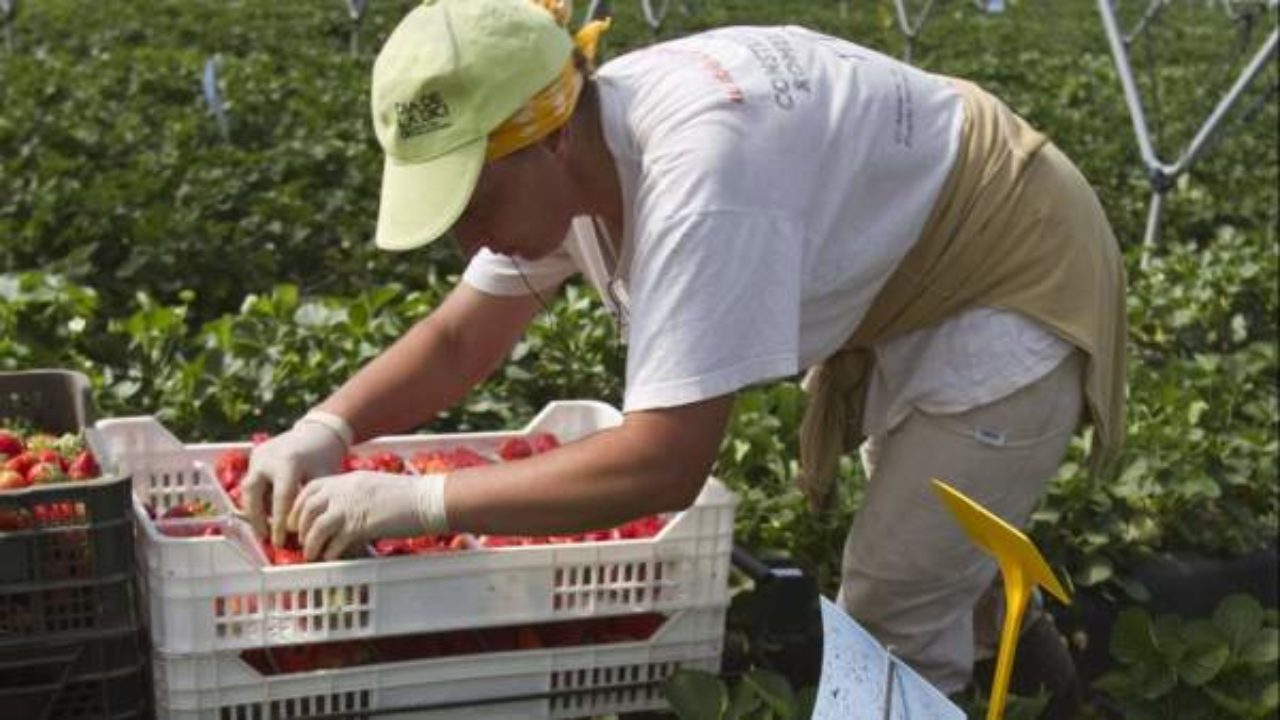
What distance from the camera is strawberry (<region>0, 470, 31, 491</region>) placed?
245cm

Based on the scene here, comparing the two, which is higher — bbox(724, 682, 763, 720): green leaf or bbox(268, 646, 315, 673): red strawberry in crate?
bbox(268, 646, 315, 673): red strawberry in crate

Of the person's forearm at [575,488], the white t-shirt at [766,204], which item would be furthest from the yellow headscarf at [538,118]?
the person's forearm at [575,488]

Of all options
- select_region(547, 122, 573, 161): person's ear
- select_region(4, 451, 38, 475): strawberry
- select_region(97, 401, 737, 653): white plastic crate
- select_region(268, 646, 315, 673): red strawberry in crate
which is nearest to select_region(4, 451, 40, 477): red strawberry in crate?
select_region(4, 451, 38, 475): strawberry

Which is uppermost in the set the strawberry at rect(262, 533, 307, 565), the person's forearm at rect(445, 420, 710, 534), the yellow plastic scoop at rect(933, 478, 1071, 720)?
the yellow plastic scoop at rect(933, 478, 1071, 720)

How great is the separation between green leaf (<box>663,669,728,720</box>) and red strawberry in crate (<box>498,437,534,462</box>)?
2.27 feet

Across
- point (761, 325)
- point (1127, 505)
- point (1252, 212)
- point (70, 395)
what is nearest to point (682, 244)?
point (761, 325)

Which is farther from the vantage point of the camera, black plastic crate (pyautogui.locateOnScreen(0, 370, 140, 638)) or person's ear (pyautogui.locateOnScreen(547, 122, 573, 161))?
person's ear (pyautogui.locateOnScreen(547, 122, 573, 161))

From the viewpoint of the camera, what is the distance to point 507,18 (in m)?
2.32

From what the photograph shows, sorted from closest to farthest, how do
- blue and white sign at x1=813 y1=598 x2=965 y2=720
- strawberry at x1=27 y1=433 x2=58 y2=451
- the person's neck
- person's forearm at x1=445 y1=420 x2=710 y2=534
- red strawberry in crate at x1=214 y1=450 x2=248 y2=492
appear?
blue and white sign at x1=813 y1=598 x2=965 y2=720 → person's forearm at x1=445 y1=420 x2=710 y2=534 → the person's neck → strawberry at x1=27 y1=433 x2=58 y2=451 → red strawberry in crate at x1=214 y1=450 x2=248 y2=492

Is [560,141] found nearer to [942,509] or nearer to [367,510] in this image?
[367,510]

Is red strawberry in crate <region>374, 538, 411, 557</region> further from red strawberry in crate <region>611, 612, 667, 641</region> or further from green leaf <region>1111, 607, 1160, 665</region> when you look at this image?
green leaf <region>1111, 607, 1160, 665</region>

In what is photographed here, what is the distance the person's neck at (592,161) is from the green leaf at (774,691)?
755 mm

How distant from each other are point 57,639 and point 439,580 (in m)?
0.56

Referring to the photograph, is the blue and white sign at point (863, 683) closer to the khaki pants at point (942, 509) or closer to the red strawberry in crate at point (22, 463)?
the khaki pants at point (942, 509)
